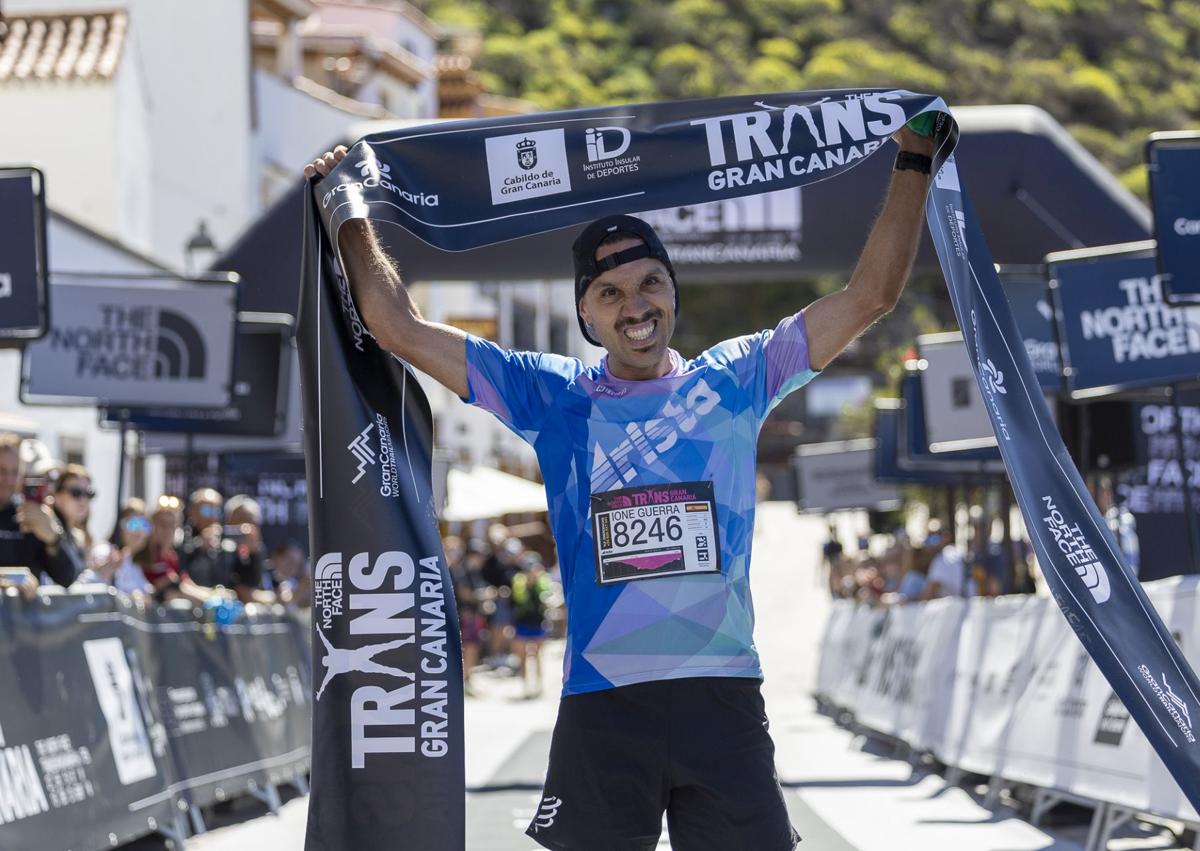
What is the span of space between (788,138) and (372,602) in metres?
1.59

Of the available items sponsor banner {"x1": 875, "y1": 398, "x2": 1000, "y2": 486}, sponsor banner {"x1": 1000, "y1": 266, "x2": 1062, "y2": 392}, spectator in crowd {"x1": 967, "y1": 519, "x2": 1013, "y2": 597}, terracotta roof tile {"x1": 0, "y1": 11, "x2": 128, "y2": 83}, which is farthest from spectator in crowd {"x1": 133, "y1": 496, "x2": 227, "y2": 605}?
terracotta roof tile {"x1": 0, "y1": 11, "x2": 128, "y2": 83}

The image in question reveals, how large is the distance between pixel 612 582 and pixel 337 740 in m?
0.92

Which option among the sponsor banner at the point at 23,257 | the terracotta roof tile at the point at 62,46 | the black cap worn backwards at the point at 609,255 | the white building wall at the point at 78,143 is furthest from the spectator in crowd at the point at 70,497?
the terracotta roof tile at the point at 62,46

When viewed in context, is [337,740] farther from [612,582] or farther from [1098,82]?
[1098,82]

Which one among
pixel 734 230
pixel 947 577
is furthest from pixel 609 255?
pixel 947 577

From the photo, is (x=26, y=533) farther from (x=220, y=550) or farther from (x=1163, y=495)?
(x=1163, y=495)

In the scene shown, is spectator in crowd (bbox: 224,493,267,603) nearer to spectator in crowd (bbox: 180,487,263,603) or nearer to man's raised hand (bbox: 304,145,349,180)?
spectator in crowd (bbox: 180,487,263,603)

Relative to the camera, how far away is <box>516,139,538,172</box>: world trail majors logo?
514 centimetres

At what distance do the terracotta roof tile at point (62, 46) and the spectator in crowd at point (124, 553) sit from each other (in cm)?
1962

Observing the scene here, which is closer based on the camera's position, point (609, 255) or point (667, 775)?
point (667, 775)

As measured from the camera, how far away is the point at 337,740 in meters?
4.81

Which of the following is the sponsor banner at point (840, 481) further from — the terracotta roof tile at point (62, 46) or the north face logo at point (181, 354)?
the north face logo at point (181, 354)

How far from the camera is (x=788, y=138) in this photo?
5215mm

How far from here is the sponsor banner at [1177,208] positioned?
10109 mm
